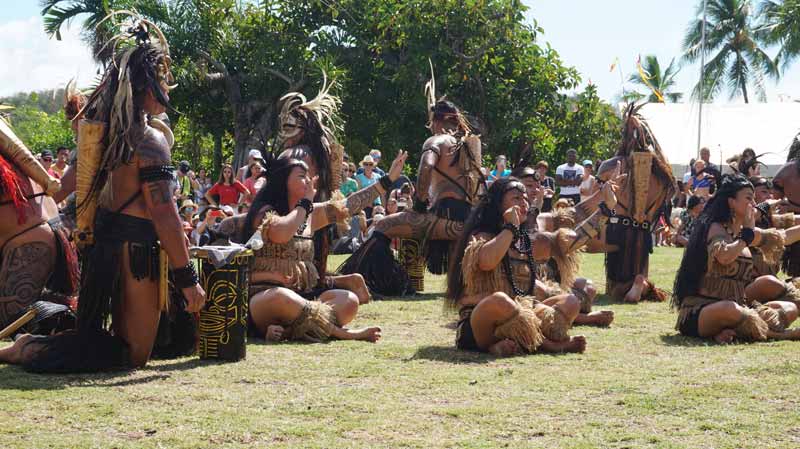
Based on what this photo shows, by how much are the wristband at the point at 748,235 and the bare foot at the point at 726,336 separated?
636mm

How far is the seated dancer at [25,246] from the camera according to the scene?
6867 millimetres

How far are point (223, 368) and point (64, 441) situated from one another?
1.82m

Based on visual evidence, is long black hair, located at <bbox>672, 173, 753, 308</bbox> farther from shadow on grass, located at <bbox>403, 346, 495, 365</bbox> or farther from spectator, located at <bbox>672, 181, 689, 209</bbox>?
spectator, located at <bbox>672, 181, 689, 209</bbox>

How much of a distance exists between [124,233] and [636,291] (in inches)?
227

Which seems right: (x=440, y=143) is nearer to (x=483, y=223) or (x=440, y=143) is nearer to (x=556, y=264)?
(x=556, y=264)

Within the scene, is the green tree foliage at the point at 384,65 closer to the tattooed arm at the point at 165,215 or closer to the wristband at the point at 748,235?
the wristband at the point at 748,235

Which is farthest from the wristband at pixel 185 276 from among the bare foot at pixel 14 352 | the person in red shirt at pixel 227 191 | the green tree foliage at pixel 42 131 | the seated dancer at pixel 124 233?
the green tree foliage at pixel 42 131

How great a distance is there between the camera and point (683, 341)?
7387 millimetres

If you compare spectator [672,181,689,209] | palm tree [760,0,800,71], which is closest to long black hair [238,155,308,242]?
spectator [672,181,689,209]

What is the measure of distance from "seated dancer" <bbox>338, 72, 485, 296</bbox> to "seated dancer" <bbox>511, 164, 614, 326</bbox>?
1.27m

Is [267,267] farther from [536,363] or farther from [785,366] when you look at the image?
[785,366]

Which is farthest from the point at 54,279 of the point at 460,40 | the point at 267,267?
the point at 460,40

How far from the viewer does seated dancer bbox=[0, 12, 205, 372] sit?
5.82m

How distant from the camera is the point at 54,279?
23.6 feet
